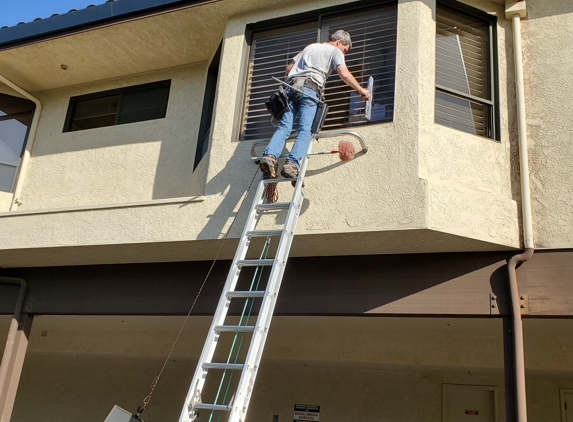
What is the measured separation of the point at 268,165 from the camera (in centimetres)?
539

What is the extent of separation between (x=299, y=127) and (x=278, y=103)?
0.98ft

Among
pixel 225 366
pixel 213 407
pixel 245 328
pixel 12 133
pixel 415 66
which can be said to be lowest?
pixel 213 407

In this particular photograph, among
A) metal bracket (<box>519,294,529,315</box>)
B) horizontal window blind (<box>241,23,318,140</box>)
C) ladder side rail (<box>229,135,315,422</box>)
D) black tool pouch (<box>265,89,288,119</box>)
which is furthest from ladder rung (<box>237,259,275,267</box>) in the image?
metal bracket (<box>519,294,529,315</box>)

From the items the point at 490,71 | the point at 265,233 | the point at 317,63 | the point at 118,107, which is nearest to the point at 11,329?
the point at 118,107

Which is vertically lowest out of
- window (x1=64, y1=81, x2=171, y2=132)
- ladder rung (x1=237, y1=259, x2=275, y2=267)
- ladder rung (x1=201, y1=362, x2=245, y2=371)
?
ladder rung (x1=201, y1=362, x2=245, y2=371)

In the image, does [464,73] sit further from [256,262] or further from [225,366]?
[225,366]

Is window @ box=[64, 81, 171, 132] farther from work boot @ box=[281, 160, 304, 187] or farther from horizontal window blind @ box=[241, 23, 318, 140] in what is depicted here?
work boot @ box=[281, 160, 304, 187]

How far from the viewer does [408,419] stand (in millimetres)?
8680

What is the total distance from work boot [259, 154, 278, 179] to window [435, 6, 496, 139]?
1950mm

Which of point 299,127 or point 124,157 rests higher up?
point 124,157

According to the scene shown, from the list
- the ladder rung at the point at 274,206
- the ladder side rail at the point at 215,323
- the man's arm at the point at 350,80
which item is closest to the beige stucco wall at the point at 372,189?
the man's arm at the point at 350,80

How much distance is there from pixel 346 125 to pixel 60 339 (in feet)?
22.2

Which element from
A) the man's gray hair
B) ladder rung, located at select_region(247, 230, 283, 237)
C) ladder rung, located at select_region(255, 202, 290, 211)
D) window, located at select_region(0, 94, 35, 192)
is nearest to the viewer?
ladder rung, located at select_region(247, 230, 283, 237)

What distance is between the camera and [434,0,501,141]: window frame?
6520 millimetres
